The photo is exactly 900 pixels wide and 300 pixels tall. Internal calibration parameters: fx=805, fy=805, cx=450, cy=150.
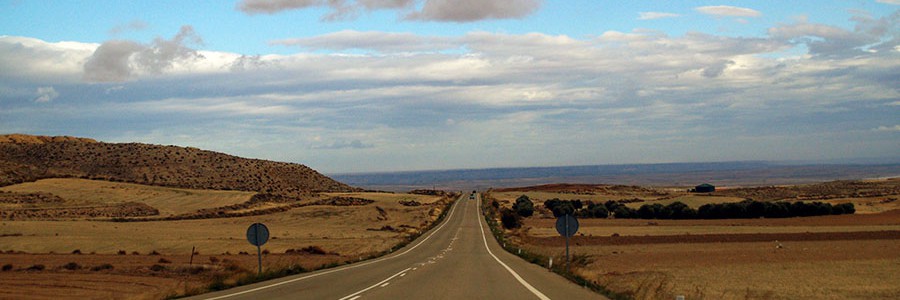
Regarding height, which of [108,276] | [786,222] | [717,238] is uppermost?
[108,276]

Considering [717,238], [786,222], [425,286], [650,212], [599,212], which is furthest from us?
[599,212]

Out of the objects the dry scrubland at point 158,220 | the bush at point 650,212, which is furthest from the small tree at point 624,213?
the dry scrubland at point 158,220

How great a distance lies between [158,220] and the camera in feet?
289

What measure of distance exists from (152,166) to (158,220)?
65.1 metres

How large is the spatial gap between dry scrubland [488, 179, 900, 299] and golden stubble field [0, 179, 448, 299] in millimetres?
13079

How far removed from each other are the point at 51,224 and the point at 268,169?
9443 centimetres

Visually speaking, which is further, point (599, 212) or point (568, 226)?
point (599, 212)

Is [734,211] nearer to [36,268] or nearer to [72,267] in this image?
[72,267]

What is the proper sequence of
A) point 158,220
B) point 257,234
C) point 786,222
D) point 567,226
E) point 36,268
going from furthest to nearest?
1. point 158,220
2. point 786,222
3. point 36,268
4. point 567,226
5. point 257,234

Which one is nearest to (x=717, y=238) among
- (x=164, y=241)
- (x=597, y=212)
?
(x=597, y=212)

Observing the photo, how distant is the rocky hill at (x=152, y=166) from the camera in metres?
137

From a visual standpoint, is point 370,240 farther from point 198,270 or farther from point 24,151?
point 24,151

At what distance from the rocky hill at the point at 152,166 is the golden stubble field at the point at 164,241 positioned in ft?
65.7

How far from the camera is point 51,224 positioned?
7288cm
